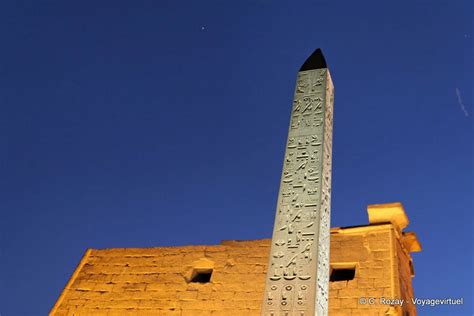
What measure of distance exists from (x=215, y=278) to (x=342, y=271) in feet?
5.80

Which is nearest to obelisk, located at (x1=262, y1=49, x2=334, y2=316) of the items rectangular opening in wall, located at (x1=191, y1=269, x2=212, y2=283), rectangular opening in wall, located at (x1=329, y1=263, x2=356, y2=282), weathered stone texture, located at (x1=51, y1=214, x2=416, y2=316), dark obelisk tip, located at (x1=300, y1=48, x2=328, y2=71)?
dark obelisk tip, located at (x1=300, y1=48, x2=328, y2=71)

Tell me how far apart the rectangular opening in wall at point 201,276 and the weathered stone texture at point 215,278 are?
0.06m

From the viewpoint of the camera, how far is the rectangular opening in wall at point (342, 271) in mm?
7211

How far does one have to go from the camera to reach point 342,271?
288 inches

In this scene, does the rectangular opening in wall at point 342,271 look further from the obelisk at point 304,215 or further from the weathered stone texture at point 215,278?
the obelisk at point 304,215

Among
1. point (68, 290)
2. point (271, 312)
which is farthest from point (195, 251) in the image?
A: point (271, 312)

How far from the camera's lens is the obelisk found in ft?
11.4

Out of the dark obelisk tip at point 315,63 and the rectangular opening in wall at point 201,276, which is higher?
the dark obelisk tip at point 315,63

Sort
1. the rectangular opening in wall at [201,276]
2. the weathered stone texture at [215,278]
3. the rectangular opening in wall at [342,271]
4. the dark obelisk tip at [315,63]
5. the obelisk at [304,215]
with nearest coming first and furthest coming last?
the obelisk at [304,215]
the dark obelisk tip at [315,63]
the weathered stone texture at [215,278]
the rectangular opening in wall at [342,271]
the rectangular opening in wall at [201,276]

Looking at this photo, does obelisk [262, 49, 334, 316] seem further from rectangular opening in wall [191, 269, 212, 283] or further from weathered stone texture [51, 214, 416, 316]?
rectangular opening in wall [191, 269, 212, 283]

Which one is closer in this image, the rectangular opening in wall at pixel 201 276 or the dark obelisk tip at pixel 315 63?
the dark obelisk tip at pixel 315 63

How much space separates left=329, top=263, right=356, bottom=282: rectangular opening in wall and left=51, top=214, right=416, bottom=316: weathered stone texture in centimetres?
3

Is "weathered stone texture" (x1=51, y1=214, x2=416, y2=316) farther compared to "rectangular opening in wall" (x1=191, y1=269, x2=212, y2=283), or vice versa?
"rectangular opening in wall" (x1=191, y1=269, x2=212, y2=283)

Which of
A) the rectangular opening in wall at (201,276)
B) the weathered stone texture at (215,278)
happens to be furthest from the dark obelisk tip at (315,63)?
the rectangular opening in wall at (201,276)
